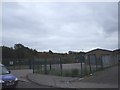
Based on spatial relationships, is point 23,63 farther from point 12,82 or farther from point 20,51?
point 12,82

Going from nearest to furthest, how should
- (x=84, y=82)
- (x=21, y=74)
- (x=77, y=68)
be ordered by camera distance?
(x=84, y=82) → (x=77, y=68) → (x=21, y=74)

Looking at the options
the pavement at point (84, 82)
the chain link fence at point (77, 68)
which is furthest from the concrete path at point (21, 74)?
the pavement at point (84, 82)

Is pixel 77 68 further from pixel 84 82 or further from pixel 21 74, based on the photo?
pixel 84 82

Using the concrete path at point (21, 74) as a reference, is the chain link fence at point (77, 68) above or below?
above

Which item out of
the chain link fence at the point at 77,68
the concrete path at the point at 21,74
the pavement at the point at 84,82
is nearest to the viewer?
the pavement at the point at 84,82

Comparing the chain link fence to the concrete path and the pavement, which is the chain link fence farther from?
the pavement

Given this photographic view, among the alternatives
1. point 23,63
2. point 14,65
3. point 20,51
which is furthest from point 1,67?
point 20,51

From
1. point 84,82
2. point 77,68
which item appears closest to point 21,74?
point 77,68

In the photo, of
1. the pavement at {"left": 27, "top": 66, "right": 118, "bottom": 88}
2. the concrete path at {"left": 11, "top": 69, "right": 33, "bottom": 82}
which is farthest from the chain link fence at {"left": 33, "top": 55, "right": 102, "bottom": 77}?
the pavement at {"left": 27, "top": 66, "right": 118, "bottom": 88}

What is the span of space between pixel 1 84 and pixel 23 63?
4218cm

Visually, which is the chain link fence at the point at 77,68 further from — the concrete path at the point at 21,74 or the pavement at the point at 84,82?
the pavement at the point at 84,82

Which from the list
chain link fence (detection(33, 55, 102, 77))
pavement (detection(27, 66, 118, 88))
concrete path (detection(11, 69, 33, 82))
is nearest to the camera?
pavement (detection(27, 66, 118, 88))

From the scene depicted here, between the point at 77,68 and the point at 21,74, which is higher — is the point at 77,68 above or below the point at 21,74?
above

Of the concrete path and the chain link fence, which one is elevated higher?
the chain link fence
